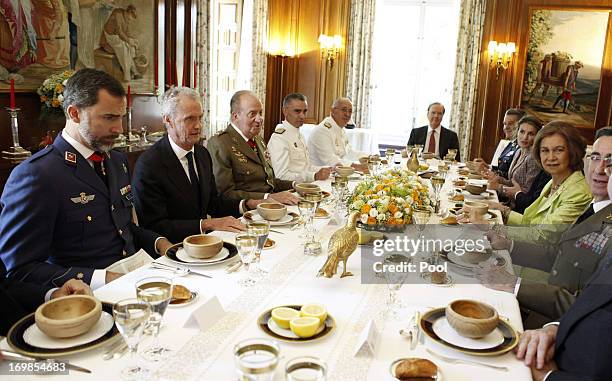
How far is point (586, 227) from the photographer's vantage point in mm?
2354

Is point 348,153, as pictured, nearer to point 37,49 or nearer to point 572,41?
point 37,49

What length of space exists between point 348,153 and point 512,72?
3.89 meters

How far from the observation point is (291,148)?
5012 millimetres

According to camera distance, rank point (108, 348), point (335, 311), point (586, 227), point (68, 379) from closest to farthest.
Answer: point (68, 379) < point (108, 348) < point (335, 311) < point (586, 227)

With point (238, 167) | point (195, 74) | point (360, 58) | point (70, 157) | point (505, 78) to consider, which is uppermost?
point (360, 58)

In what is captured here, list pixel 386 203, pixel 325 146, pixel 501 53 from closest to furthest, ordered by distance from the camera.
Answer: pixel 386 203 < pixel 325 146 < pixel 501 53

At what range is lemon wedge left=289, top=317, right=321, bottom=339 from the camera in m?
1.49

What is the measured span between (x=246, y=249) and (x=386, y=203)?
0.76m

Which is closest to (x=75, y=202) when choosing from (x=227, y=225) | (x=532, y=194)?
(x=227, y=225)

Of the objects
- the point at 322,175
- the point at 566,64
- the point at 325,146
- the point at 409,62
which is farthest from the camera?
the point at 409,62

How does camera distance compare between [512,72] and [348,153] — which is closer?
[348,153]

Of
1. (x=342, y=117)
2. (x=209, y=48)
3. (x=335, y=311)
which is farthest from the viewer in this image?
(x=209, y=48)

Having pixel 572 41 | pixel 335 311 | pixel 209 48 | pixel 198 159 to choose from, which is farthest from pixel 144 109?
pixel 572 41

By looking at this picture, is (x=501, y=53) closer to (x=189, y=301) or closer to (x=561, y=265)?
(x=561, y=265)
